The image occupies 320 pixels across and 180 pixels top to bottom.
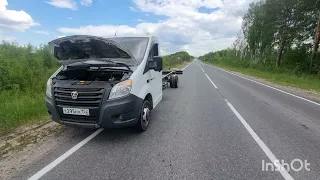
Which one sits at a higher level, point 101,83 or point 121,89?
point 101,83

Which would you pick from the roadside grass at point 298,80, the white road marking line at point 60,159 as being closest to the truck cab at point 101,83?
the white road marking line at point 60,159

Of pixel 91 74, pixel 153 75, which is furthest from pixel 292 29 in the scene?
pixel 91 74

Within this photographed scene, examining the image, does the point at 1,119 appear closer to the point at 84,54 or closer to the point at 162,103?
the point at 84,54

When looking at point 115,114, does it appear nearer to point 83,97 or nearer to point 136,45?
point 83,97

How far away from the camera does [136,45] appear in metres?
5.84

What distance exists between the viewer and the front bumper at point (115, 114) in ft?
14.4

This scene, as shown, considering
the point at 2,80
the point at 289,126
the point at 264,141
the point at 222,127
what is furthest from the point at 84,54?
the point at 2,80

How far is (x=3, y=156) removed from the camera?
160 inches

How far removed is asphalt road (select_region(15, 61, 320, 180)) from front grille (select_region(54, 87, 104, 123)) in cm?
51

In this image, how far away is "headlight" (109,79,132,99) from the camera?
4430mm

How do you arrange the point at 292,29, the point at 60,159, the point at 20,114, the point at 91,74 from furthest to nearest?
the point at 292,29
the point at 20,114
the point at 91,74
the point at 60,159

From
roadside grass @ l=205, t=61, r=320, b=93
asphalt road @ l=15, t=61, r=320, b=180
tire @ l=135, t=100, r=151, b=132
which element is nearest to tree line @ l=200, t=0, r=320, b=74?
roadside grass @ l=205, t=61, r=320, b=93

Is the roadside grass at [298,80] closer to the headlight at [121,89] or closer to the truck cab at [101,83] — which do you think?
the truck cab at [101,83]

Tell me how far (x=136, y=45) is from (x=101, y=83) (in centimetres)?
171
